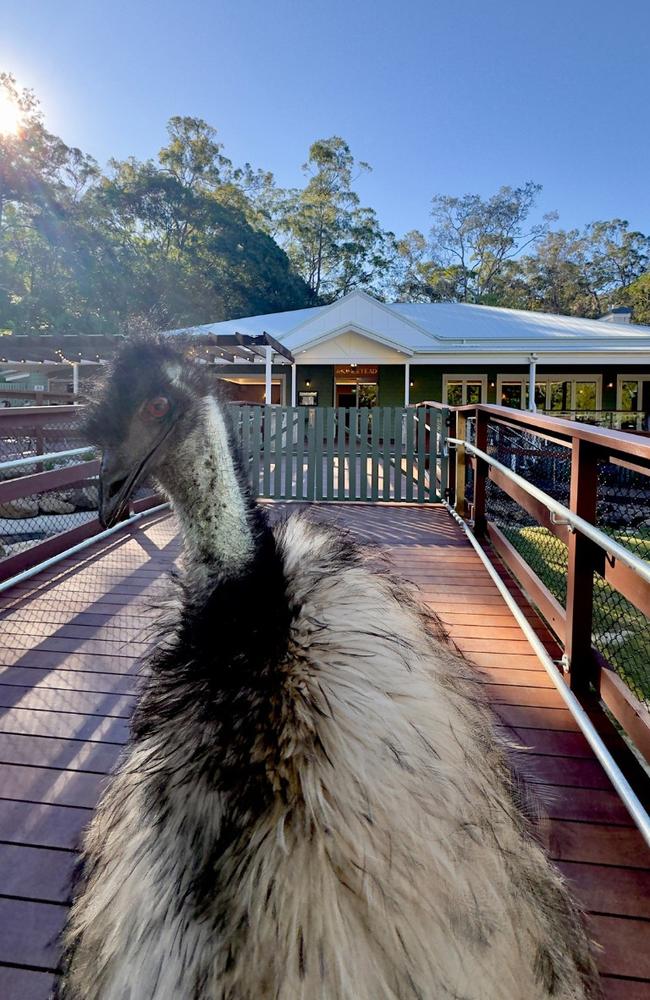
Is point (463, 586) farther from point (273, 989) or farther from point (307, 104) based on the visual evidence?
point (307, 104)

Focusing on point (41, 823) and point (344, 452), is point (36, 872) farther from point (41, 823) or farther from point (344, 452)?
point (344, 452)

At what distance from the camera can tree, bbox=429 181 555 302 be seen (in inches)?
1650

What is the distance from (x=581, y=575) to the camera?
2.24m

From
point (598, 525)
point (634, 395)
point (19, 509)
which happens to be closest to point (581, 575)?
point (598, 525)

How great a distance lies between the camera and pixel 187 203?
112 feet

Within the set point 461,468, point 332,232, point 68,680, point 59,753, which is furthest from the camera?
point 332,232

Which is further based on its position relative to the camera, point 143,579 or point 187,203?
point 187,203

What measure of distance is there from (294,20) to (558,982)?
28588 millimetres

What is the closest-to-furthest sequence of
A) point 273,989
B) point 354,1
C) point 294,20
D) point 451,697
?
1. point 273,989
2. point 451,697
3. point 354,1
4. point 294,20

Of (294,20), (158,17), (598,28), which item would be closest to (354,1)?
(294,20)

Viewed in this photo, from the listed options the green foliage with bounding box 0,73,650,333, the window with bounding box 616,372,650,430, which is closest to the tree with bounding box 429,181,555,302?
the green foliage with bounding box 0,73,650,333

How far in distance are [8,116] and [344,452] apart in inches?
1264

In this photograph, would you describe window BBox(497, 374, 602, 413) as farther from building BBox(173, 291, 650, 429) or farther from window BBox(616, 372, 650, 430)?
window BBox(616, 372, 650, 430)

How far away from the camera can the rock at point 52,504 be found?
8.95 metres
